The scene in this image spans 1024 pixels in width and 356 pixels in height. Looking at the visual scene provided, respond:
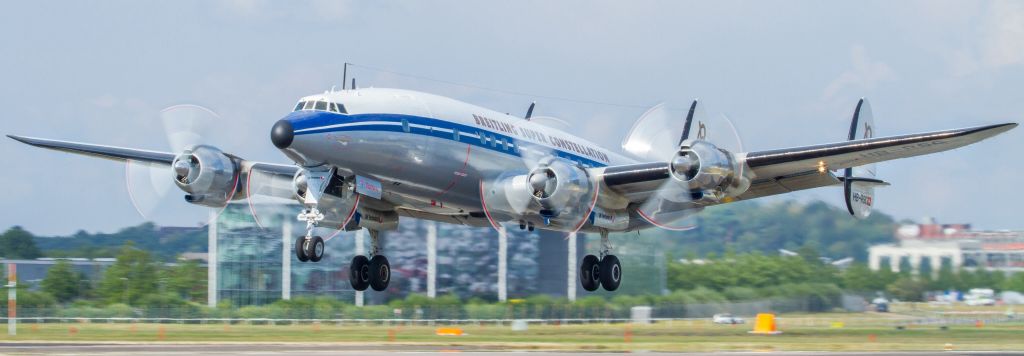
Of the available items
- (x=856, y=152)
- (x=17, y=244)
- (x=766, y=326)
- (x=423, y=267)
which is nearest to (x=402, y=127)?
(x=856, y=152)

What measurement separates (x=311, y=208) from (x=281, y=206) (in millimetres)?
7056

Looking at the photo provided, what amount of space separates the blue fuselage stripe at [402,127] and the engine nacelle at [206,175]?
431cm

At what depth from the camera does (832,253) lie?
45.9m

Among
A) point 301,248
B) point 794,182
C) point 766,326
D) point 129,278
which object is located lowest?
point 766,326

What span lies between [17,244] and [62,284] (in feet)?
62.4

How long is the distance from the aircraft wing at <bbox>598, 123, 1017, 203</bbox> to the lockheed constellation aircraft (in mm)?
34

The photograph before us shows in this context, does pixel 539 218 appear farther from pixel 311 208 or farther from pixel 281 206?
pixel 281 206

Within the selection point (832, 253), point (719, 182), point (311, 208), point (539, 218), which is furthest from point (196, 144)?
point (832, 253)

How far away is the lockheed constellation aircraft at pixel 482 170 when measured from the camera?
74.9ft

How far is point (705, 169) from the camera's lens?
76.1 ft

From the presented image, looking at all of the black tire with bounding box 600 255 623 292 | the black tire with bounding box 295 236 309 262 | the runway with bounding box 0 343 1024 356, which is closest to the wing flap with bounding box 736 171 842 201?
the black tire with bounding box 600 255 623 292

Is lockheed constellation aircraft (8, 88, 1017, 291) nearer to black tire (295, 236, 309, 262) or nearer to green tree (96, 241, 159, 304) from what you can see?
black tire (295, 236, 309, 262)

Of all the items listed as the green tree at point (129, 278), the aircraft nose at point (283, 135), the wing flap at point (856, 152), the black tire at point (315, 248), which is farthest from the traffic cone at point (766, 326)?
the green tree at point (129, 278)

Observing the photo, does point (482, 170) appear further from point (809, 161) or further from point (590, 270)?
point (809, 161)
